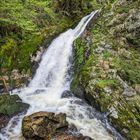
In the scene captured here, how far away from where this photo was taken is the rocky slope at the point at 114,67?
12.9 meters

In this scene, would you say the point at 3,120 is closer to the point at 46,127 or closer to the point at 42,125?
the point at 42,125

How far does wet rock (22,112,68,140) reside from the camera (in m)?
11.4

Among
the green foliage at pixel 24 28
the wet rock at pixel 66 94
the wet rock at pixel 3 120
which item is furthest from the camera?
the green foliage at pixel 24 28

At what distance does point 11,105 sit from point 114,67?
5196 mm

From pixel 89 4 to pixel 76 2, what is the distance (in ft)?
4.97

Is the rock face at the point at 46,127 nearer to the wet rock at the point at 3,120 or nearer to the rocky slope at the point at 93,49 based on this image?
the wet rock at the point at 3,120

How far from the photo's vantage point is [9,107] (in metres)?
13.7

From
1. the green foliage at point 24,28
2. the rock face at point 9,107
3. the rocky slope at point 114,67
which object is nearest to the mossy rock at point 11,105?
the rock face at point 9,107

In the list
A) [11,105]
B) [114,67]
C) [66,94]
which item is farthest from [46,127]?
[114,67]

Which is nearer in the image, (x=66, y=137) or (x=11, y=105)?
(x=66, y=137)

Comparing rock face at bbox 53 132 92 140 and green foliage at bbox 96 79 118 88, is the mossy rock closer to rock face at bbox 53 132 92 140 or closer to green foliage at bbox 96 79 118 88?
rock face at bbox 53 132 92 140

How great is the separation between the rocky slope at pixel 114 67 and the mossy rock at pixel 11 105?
271 cm

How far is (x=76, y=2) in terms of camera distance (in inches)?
984

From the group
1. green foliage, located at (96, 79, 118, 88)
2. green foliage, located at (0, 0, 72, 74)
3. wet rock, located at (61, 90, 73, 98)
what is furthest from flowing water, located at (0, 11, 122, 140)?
green foliage, located at (96, 79, 118, 88)
